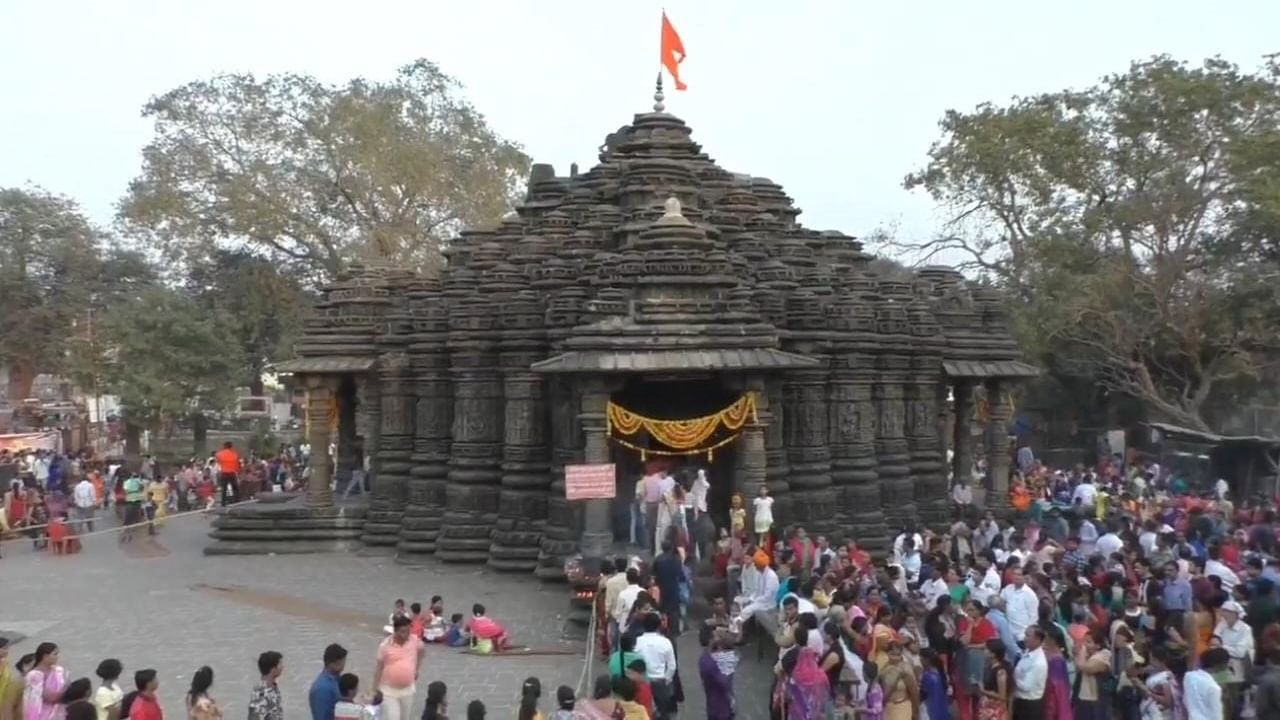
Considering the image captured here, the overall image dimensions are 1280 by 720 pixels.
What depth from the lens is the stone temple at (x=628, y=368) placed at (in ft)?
44.6

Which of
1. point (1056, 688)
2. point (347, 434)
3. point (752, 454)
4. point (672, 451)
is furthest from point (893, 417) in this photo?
point (347, 434)

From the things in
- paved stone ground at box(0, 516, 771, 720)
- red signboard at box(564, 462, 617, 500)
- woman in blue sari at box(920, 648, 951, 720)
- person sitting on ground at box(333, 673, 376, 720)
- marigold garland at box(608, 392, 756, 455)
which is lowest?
paved stone ground at box(0, 516, 771, 720)

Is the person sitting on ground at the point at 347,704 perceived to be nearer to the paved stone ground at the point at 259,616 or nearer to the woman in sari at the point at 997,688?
the paved stone ground at the point at 259,616

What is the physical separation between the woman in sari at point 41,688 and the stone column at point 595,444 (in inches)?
268

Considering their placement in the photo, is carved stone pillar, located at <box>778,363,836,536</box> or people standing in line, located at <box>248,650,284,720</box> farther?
carved stone pillar, located at <box>778,363,836,536</box>

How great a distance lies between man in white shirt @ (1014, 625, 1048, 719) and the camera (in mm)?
7148

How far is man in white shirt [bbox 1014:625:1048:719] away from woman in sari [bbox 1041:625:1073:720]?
0.05 meters

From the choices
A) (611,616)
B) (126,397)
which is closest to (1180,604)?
(611,616)

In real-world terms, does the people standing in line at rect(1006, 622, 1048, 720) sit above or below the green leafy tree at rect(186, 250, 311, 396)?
below

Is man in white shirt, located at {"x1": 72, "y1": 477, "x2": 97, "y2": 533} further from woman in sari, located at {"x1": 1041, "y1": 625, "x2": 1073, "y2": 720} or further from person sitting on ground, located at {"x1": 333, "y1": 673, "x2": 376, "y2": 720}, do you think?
woman in sari, located at {"x1": 1041, "y1": 625, "x2": 1073, "y2": 720}

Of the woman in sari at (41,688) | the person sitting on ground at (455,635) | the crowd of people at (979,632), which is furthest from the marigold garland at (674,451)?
the woman in sari at (41,688)

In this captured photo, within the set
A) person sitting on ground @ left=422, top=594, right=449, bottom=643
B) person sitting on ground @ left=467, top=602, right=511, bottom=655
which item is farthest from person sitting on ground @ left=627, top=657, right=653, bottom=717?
person sitting on ground @ left=422, top=594, right=449, bottom=643

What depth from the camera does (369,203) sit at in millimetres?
33938

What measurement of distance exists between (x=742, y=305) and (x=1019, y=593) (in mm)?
6084
